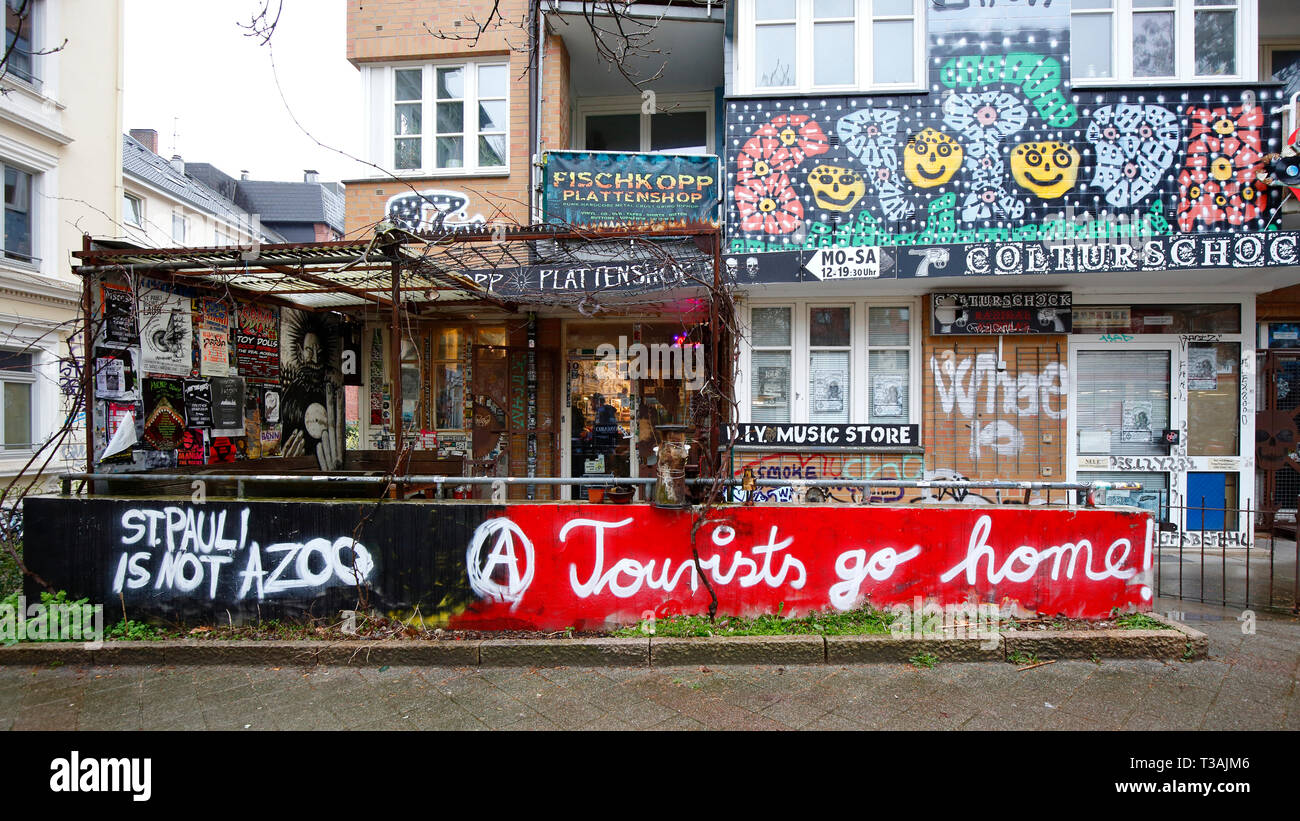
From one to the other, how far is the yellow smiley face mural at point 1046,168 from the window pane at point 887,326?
1999mm

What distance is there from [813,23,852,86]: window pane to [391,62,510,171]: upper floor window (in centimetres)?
424

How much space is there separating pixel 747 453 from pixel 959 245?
334 cm

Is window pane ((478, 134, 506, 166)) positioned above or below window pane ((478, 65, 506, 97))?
below

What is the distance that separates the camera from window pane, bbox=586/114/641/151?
394 inches

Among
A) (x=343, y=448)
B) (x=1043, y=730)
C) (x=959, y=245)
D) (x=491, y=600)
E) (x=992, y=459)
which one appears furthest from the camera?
(x=343, y=448)

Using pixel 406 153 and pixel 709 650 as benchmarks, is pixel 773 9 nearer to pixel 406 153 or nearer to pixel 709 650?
pixel 406 153

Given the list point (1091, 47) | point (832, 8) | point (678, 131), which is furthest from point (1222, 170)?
point (678, 131)

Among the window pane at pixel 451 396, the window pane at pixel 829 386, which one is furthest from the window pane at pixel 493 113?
the window pane at pixel 829 386

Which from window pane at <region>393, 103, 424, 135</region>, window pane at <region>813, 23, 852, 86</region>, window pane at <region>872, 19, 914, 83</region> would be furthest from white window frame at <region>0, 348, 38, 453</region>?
window pane at <region>872, 19, 914, 83</region>

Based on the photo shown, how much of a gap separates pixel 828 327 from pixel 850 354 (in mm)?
444

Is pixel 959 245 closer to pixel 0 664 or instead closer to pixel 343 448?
pixel 343 448

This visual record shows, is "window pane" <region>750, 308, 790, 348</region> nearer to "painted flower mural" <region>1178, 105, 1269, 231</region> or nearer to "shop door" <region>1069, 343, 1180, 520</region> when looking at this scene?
"shop door" <region>1069, 343, 1180, 520</region>

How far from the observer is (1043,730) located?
3.53 m

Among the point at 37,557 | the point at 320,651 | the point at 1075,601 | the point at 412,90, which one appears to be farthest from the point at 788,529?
the point at 412,90
